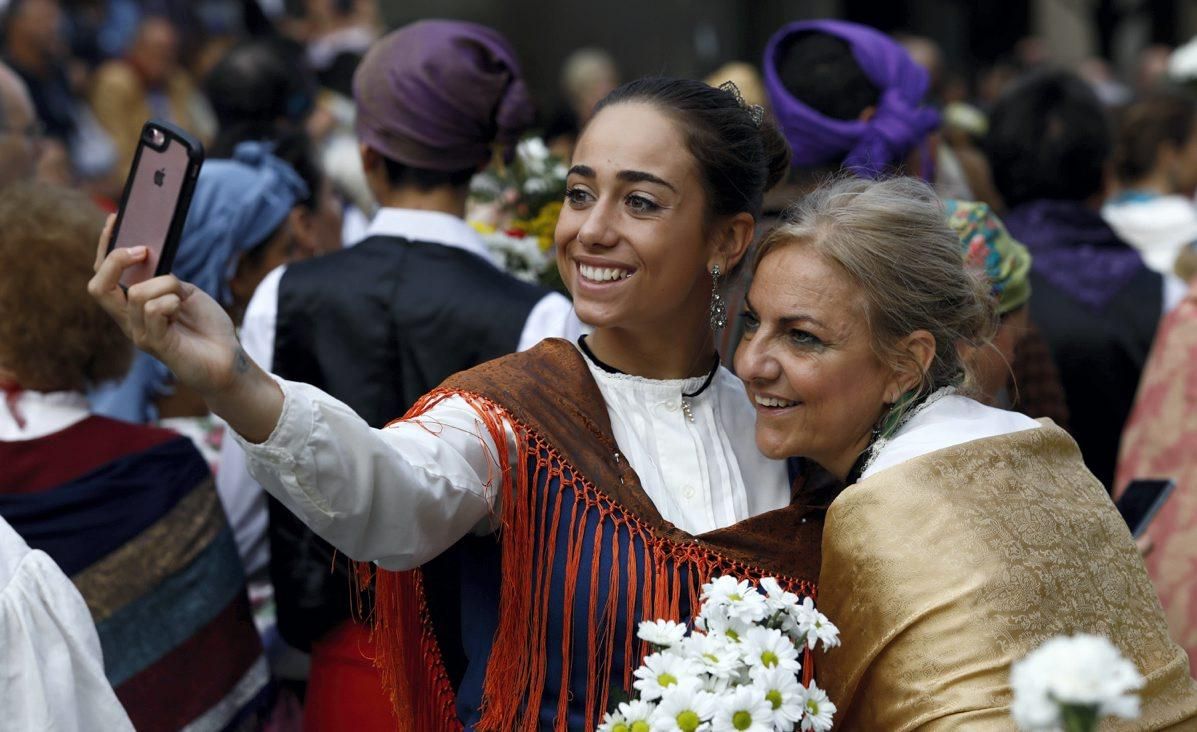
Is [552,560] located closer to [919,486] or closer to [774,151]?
[919,486]

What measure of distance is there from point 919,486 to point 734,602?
0.51 meters

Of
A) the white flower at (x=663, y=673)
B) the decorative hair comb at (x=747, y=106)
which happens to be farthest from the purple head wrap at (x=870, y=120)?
the white flower at (x=663, y=673)

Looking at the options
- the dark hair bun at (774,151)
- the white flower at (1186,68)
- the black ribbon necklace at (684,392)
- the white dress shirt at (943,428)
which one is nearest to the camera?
the white dress shirt at (943,428)

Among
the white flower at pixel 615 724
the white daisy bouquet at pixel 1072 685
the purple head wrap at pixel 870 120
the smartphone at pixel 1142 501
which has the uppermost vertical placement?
the white daisy bouquet at pixel 1072 685

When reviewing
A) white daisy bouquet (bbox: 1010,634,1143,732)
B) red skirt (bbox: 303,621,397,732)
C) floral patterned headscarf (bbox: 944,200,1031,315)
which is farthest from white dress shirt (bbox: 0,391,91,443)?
white daisy bouquet (bbox: 1010,634,1143,732)

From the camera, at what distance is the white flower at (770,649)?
209cm

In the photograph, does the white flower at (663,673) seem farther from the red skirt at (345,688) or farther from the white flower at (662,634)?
the red skirt at (345,688)

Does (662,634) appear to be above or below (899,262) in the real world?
below

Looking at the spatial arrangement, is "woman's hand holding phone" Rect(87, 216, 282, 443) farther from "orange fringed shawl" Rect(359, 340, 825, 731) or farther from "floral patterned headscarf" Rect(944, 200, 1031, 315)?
"floral patterned headscarf" Rect(944, 200, 1031, 315)

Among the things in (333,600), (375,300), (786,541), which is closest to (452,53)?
(375,300)

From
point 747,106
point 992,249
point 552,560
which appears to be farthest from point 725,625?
point 992,249

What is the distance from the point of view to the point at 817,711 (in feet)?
7.26

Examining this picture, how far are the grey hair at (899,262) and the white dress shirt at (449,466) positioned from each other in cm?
33

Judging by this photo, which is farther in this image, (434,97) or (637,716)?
(434,97)
